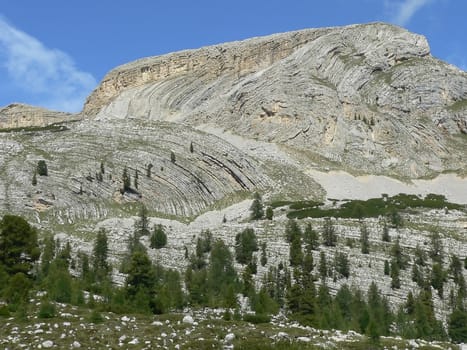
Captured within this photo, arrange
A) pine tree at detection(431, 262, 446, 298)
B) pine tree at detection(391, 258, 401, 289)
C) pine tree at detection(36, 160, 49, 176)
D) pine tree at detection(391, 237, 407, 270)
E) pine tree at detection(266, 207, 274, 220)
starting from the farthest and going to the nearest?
pine tree at detection(36, 160, 49, 176)
pine tree at detection(266, 207, 274, 220)
pine tree at detection(391, 237, 407, 270)
pine tree at detection(431, 262, 446, 298)
pine tree at detection(391, 258, 401, 289)

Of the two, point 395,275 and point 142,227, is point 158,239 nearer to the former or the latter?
point 142,227

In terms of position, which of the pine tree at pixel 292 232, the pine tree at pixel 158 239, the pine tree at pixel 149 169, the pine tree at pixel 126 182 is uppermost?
the pine tree at pixel 149 169

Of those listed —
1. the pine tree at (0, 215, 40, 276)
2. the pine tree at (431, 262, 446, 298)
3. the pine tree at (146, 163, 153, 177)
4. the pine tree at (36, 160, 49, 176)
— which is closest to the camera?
the pine tree at (0, 215, 40, 276)

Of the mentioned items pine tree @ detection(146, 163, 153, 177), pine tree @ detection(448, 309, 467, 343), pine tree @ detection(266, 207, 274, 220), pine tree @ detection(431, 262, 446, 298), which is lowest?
pine tree @ detection(448, 309, 467, 343)

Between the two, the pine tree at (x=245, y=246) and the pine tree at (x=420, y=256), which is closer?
the pine tree at (x=420, y=256)

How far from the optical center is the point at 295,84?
198 metres

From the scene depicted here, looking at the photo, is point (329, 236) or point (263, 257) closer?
point (263, 257)

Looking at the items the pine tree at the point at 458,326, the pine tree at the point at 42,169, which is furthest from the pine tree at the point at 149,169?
the pine tree at the point at 458,326

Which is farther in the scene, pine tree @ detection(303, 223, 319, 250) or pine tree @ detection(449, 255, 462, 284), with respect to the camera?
pine tree @ detection(303, 223, 319, 250)

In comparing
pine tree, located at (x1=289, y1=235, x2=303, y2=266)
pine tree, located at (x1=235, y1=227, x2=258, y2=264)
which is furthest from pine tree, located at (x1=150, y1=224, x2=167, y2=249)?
pine tree, located at (x1=289, y1=235, x2=303, y2=266)

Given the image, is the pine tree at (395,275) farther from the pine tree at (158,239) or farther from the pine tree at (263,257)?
the pine tree at (158,239)

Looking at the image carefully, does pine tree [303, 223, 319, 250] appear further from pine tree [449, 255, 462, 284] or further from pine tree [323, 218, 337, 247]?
pine tree [449, 255, 462, 284]

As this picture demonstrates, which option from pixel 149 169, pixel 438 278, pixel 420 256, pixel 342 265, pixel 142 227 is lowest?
pixel 438 278

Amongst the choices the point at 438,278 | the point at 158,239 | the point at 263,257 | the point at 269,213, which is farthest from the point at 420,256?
the point at 158,239
